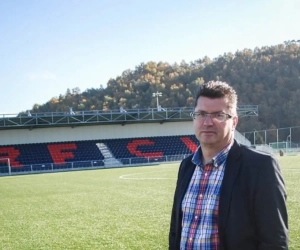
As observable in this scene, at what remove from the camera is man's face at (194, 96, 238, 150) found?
2439 millimetres

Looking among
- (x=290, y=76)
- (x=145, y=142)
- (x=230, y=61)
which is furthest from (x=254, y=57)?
(x=145, y=142)

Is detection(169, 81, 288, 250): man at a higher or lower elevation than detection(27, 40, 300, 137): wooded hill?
lower

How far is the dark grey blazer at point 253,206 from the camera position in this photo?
7.22ft

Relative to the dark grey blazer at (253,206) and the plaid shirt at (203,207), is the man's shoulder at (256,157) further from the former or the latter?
the plaid shirt at (203,207)

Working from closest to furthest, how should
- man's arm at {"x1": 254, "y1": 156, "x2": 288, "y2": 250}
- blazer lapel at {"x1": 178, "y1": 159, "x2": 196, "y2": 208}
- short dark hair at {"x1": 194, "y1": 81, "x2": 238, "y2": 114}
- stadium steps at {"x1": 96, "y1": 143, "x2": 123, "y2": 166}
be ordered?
man's arm at {"x1": 254, "y1": 156, "x2": 288, "y2": 250} → short dark hair at {"x1": 194, "y1": 81, "x2": 238, "y2": 114} → blazer lapel at {"x1": 178, "y1": 159, "x2": 196, "y2": 208} → stadium steps at {"x1": 96, "y1": 143, "x2": 123, "y2": 166}

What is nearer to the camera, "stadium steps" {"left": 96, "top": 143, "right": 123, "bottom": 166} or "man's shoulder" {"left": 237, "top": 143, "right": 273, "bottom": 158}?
"man's shoulder" {"left": 237, "top": 143, "right": 273, "bottom": 158}

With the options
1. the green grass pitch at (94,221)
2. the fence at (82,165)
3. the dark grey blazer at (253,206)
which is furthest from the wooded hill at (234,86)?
the dark grey blazer at (253,206)

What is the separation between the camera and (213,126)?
244cm

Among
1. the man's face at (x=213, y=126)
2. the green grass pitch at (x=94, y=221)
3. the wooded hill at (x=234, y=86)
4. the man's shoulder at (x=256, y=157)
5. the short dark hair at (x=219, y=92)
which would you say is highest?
the wooded hill at (x=234, y=86)

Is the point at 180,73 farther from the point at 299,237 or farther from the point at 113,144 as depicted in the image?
the point at 299,237

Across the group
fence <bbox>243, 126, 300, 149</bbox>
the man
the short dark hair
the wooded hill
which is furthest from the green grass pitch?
the wooded hill

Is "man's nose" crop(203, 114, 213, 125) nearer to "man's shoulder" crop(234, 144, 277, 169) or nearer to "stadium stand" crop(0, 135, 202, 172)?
"man's shoulder" crop(234, 144, 277, 169)

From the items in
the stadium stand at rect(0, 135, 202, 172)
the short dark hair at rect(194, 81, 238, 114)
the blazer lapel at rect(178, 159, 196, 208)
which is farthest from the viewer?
the stadium stand at rect(0, 135, 202, 172)

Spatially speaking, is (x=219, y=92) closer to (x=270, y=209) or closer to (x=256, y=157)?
(x=256, y=157)
